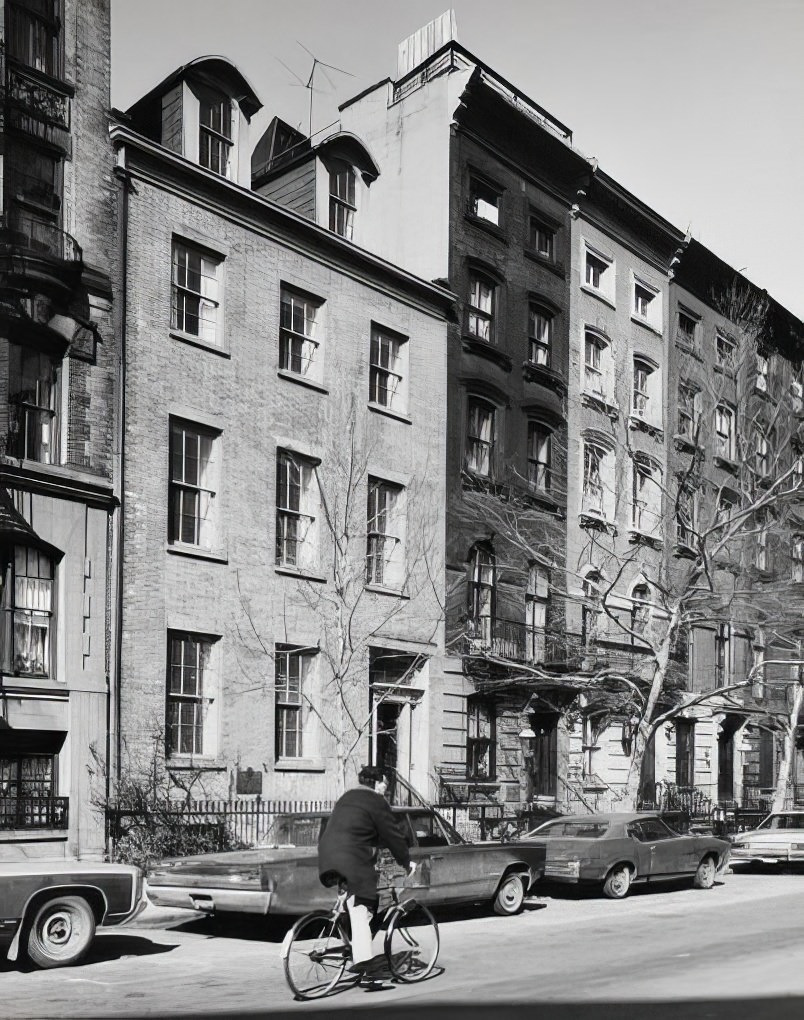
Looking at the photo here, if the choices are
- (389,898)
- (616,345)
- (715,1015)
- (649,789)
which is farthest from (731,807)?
(715,1015)

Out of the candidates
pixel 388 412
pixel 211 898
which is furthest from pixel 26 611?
pixel 388 412

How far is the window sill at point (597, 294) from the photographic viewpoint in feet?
115

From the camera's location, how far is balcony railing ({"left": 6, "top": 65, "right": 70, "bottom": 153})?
21531 millimetres

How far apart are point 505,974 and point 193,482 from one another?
14.0 m

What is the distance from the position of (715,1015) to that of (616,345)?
28.3 m

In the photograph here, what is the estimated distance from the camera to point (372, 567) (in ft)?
89.7

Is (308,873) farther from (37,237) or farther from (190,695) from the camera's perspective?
(37,237)

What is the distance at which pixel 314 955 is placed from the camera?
1034 centimetres

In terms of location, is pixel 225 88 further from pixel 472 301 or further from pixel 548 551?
pixel 548 551

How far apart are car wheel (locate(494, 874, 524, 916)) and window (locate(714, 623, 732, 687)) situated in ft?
80.1

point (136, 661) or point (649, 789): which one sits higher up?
point (136, 661)

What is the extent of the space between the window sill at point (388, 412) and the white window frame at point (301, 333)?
1484 mm

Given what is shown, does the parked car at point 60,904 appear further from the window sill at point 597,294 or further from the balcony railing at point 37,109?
the window sill at point 597,294

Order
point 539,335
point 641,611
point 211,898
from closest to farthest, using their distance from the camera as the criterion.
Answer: point 211,898
point 539,335
point 641,611
